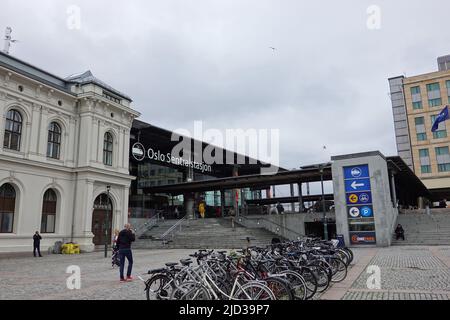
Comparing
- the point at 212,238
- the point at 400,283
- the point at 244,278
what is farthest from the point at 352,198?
the point at 244,278

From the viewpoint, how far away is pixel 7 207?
2450cm

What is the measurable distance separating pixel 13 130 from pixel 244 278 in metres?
23.7

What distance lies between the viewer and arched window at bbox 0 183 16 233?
24.2 meters

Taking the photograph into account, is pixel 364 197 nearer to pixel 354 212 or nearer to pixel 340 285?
pixel 354 212

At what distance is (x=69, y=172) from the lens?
29359mm

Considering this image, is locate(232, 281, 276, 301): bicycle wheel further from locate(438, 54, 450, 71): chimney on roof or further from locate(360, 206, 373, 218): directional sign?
locate(438, 54, 450, 71): chimney on roof

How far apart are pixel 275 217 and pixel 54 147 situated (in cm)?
1841

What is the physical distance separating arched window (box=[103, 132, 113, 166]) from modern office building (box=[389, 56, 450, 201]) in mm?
47696

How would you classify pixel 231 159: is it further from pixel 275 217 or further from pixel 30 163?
pixel 30 163

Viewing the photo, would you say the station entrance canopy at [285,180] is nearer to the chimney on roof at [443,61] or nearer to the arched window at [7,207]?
the arched window at [7,207]

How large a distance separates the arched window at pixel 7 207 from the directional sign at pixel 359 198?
2240 cm

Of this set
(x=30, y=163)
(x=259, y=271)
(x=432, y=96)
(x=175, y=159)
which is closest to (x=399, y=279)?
(x=259, y=271)

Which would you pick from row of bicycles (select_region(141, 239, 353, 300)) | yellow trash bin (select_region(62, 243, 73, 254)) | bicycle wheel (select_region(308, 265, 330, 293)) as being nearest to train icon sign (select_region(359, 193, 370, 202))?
row of bicycles (select_region(141, 239, 353, 300))

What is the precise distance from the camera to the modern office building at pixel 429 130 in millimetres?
58250
